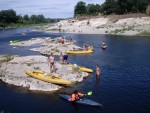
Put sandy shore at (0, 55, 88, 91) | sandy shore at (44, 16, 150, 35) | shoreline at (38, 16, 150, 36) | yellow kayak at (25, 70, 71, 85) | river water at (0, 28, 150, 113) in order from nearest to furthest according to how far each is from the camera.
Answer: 1. river water at (0, 28, 150, 113)
2. yellow kayak at (25, 70, 71, 85)
3. sandy shore at (0, 55, 88, 91)
4. shoreline at (38, 16, 150, 36)
5. sandy shore at (44, 16, 150, 35)

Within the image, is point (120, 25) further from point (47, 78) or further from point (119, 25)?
point (47, 78)

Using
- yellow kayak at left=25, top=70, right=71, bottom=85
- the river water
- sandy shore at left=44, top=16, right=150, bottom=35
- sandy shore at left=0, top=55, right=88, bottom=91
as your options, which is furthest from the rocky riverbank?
Answer: yellow kayak at left=25, top=70, right=71, bottom=85

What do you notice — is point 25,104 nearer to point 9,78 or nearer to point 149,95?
point 9,78

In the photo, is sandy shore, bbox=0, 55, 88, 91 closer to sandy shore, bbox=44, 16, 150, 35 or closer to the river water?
the river water

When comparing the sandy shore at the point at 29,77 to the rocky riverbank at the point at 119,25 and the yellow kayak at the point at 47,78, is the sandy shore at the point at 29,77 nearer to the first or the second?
the yellow kayak at the point at 47,78

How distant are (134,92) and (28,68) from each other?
15121mm

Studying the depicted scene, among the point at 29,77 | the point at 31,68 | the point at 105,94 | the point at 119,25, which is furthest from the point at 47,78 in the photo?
the point at 119,25

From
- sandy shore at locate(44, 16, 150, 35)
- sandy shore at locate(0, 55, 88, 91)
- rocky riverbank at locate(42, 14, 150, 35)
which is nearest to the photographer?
sandy shore at locate(0, 55, 88, 91)

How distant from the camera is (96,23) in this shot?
115812mm

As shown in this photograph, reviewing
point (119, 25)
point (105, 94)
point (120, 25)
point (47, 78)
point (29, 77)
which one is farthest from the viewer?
point (119, 25)

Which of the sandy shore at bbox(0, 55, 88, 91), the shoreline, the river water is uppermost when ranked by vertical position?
the shoreline

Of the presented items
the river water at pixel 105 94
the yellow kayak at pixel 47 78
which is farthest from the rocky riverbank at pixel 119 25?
the yellow kayak at pixel 47 78

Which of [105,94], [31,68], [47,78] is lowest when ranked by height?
[105,94]

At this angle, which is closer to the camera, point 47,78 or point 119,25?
point 47,78
